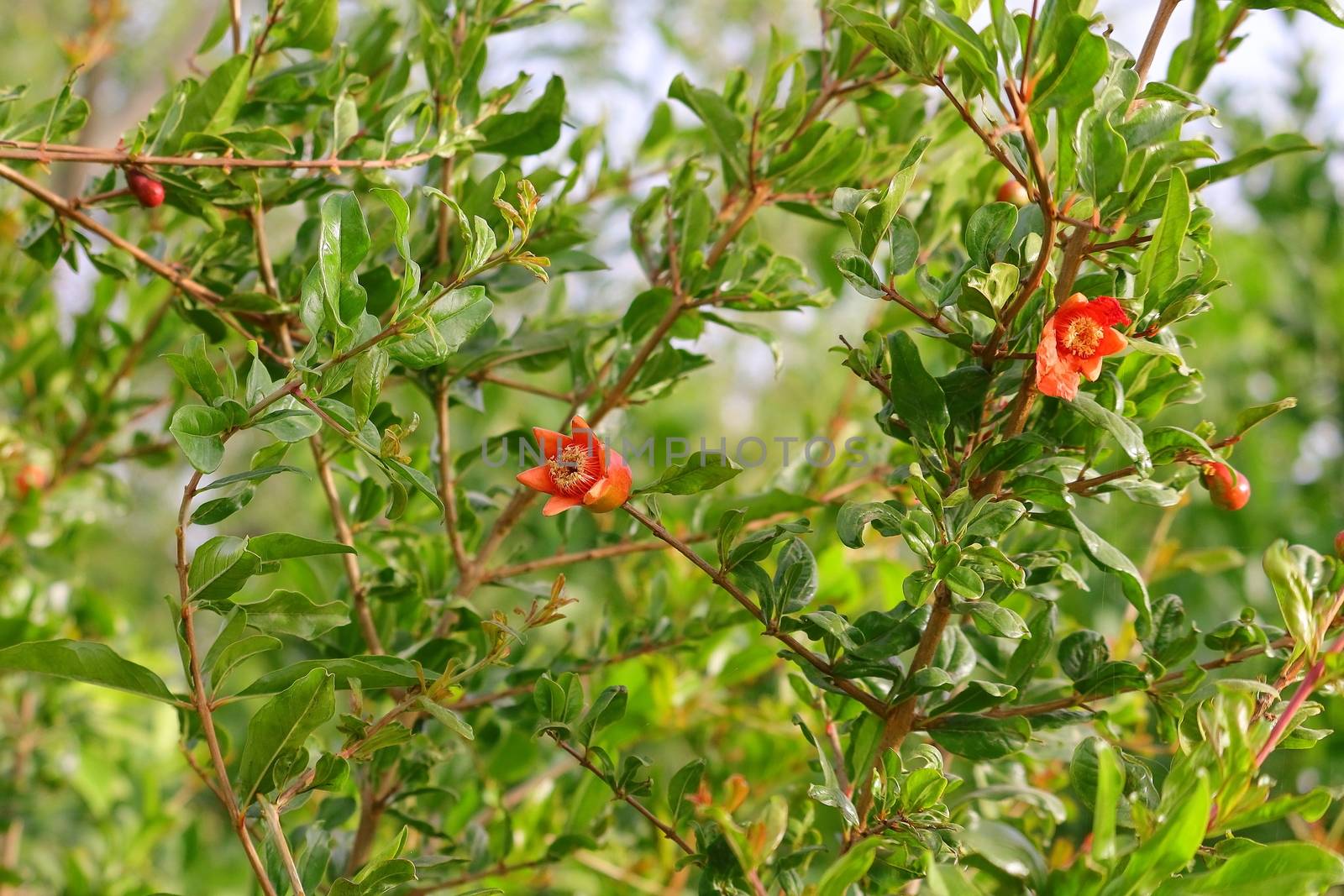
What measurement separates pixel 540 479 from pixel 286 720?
0.58 ft

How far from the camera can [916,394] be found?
1.89ft

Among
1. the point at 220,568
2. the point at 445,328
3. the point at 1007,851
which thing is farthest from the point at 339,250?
the point at 1007,851

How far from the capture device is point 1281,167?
2.16 m

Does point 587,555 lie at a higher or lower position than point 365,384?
lower

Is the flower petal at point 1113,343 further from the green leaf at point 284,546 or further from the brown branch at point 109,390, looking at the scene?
the brown branch at point 109,390

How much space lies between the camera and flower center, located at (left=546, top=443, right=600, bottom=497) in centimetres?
60

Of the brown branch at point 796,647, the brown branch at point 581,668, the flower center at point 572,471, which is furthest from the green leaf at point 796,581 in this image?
the brown branch at point 581,668

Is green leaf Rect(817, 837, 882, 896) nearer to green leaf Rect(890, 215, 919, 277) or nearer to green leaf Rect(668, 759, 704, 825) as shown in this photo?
green leaf Rect(668, 759, 704, 825)

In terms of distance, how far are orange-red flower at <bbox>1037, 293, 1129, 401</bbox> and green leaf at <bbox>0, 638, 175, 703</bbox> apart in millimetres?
471

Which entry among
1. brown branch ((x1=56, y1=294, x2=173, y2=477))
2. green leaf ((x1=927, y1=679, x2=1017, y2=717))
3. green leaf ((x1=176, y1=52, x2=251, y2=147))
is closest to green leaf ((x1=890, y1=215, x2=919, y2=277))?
green leaf ((x1=927, y1=679, x2=1017, y2=717))

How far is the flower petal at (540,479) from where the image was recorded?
59cm

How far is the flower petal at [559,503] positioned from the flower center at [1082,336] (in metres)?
0.26

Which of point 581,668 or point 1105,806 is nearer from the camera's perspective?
point 1105,806

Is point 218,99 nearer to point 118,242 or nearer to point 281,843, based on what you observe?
point 118,242
